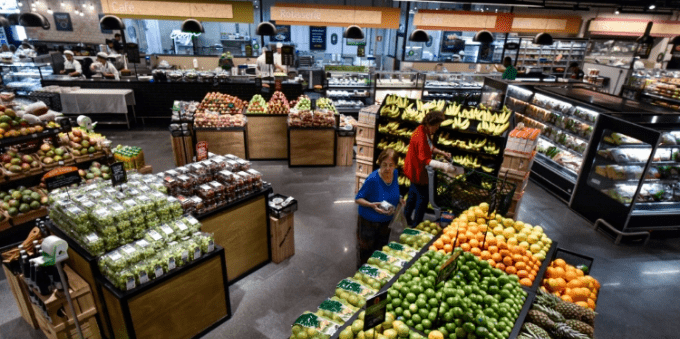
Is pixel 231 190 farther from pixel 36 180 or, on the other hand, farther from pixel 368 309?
pixel 36 180

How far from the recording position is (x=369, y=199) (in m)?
3.81

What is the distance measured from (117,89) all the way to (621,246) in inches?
465

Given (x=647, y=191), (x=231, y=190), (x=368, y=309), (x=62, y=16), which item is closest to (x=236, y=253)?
(x=231, y=190)

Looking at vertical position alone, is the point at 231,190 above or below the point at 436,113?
below

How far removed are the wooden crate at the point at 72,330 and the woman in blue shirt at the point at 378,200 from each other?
8.71ft

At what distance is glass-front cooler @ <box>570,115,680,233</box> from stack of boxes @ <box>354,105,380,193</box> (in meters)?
3.69

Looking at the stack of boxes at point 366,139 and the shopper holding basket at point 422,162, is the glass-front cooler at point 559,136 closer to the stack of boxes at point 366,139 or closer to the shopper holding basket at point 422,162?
the shopper holding basket at point 422,162

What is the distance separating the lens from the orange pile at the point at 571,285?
9.64 ft

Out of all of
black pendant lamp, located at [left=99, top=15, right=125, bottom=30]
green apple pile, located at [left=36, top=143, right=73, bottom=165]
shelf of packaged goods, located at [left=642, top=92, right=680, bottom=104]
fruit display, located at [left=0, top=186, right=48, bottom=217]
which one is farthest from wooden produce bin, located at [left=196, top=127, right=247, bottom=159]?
shelf of packaged goods, located at [left=642, top=92, right=680, bottom=104]

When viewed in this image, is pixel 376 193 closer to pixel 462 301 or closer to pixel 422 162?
pixel 422 162

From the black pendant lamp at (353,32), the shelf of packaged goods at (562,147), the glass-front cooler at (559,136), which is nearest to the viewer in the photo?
the glass-front cooler at (559,136)

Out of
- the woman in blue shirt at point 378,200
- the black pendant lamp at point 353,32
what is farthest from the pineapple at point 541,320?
the black pendant lamp at point 353,32

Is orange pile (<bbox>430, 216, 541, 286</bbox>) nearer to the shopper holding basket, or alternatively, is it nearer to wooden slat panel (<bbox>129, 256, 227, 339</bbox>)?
the shopper holding basket

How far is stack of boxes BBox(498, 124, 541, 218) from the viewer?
16.9 ft
